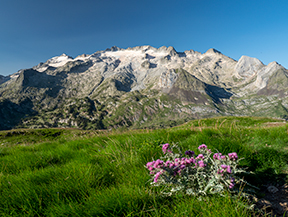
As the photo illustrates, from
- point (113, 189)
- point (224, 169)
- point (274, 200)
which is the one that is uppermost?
point (224, 169)

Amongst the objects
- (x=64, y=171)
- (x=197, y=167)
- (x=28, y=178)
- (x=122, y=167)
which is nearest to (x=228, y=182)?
(x=197, y=167)

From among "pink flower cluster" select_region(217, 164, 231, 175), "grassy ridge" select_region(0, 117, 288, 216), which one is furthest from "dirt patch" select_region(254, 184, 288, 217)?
"pink flower cluster" select_region(217, 164, 231, 175)

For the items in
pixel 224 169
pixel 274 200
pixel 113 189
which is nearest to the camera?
Answer: pixel 224 169

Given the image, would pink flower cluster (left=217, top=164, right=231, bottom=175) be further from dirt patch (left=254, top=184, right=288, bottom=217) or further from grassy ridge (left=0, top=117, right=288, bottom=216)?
dirt patch (left=254, top=184, right=288, bottom=217)

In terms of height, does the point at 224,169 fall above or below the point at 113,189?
above

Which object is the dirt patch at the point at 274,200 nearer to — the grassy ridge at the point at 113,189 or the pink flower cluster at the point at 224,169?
the grassy ridge at the point at 113,189

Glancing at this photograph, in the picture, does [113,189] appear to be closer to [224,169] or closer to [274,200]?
[224,169]

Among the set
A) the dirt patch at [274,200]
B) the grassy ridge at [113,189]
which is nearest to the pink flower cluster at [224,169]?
the grassy ridge at [113,189]

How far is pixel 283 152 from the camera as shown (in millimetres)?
5215

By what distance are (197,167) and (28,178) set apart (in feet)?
14.1

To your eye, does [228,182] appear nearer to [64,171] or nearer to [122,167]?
[122,167]

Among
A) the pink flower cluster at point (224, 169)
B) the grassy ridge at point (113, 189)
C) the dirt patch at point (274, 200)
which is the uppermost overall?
the pink flower cluster at point (224, 169)

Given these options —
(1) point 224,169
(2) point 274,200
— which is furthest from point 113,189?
(2) point 274,200

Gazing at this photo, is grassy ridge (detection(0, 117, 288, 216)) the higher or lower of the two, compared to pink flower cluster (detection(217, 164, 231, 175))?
lower
